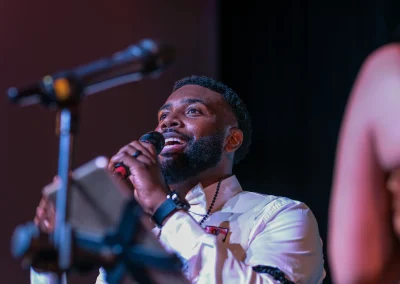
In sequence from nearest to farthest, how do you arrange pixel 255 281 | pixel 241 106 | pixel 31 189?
pixel 255 281
pixel 241 106
pixel 31 189

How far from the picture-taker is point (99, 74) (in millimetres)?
1159

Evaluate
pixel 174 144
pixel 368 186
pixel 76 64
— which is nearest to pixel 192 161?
pixel 174 144

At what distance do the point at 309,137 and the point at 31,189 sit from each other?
1505 millimetres

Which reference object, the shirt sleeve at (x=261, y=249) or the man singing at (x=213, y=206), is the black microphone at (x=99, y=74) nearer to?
the man singing at (x=213, y=206)

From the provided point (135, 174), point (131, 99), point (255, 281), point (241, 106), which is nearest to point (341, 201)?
point (255, 281)

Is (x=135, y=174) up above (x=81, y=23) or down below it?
below

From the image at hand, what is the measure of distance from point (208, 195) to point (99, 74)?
1343 millimetres

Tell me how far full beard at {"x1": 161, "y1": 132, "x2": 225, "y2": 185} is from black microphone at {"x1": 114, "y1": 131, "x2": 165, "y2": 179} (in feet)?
0.59

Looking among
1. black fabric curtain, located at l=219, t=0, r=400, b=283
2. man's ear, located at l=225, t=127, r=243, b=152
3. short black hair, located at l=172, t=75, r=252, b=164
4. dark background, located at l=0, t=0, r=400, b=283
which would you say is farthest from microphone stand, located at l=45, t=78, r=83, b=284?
black fabric curtain, located at l=219, t=0, r=400, b=283

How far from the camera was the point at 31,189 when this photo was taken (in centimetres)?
310

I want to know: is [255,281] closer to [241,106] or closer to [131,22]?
[241,106]

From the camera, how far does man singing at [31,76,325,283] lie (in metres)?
1.92

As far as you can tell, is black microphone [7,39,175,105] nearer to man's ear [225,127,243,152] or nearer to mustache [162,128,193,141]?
mustache [162,128,193,141]

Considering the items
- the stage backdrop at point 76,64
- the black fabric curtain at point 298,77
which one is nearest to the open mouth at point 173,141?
the stage backdrop at point 76,64
